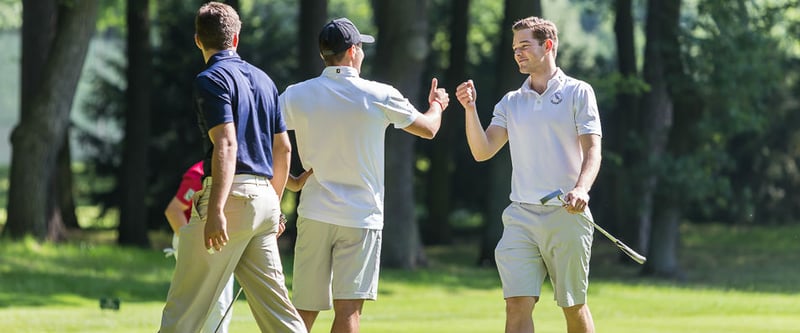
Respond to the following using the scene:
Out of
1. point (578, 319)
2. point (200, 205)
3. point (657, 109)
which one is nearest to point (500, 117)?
point (578, 319)

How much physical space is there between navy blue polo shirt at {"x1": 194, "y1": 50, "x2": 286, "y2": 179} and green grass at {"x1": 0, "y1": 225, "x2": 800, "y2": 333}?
418 cm

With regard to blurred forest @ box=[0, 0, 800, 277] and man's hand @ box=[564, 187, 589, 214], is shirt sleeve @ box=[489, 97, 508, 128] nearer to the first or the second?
man's hand @ box=[564, 187, 589, 214]

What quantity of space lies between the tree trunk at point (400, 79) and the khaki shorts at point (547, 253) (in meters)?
12.3

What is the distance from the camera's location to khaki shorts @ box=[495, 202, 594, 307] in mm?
7336

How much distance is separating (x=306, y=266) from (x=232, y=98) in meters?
1.11

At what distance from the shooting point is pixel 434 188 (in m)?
28.9

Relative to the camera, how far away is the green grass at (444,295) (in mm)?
11609

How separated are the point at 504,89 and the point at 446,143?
23.0ft

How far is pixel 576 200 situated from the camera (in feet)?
22.9

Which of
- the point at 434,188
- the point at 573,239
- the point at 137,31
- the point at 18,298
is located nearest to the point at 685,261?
the point at 434,188

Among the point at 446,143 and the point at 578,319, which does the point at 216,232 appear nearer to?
the point at 578,319

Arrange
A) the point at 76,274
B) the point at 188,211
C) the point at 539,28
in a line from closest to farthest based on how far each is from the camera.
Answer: the point at 539,28 → the point at 188,211 → the point at 76,274

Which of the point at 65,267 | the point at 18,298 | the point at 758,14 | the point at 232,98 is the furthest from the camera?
the point at 758,14

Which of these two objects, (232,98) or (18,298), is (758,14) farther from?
(232,98)
